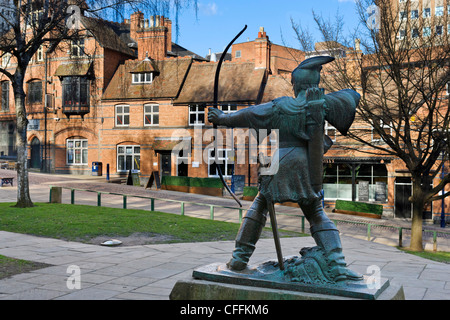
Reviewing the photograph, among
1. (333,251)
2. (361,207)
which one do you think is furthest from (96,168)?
(333,251)

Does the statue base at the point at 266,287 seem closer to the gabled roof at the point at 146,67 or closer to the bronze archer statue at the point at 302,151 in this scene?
the bronze archer statue at the point at 302,151

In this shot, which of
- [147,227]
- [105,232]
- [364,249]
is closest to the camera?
[364,249]

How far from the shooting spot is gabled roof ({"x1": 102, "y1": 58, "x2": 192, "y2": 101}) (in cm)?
3136

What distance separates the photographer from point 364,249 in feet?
33.4

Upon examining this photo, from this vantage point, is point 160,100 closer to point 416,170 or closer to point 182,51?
point 182,51

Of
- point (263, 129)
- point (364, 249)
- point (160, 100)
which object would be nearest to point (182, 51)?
point (160, 100)

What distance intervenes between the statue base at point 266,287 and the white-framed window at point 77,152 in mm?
30460

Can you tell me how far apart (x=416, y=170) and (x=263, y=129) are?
32.2 feet

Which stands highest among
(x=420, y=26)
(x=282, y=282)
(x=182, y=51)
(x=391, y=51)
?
(x=182, y=51)

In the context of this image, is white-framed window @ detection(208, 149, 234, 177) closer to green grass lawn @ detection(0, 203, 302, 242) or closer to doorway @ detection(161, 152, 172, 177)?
doorway @ detection(161, 152, 172, 177)

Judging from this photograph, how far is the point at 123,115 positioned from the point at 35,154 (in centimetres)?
893

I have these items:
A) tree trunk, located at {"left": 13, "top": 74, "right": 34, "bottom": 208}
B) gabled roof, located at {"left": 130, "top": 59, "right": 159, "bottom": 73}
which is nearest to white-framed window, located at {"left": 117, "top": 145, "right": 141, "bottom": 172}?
gabled roof, located at {"left": 130, "top": 59, "right": 159, "bottom": 73}

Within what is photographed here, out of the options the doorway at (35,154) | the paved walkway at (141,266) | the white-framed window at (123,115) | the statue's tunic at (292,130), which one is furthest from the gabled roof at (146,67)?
the statue's tunic at (292,130)

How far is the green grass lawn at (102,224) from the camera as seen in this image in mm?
10844
